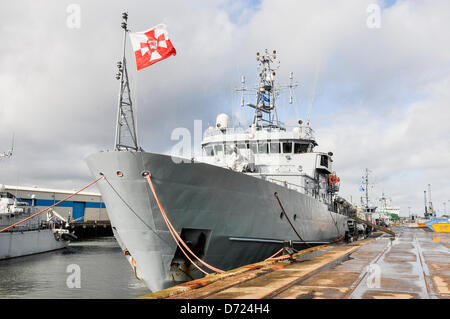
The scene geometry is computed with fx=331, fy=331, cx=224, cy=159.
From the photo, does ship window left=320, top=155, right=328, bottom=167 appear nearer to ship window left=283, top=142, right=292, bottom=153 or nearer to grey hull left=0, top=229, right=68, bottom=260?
ship window left=283, top=142, right=292, bottom=153

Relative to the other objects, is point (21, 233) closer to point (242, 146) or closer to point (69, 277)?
point (69, 277)

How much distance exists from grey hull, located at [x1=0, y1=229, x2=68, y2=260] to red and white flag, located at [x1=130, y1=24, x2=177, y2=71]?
22.9 m

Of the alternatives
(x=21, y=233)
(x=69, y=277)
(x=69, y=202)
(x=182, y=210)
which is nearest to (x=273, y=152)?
(x=182, y=210)

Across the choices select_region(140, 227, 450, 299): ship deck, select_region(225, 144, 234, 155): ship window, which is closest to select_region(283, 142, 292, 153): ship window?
select_region(225, 144, 234, 155): ship window

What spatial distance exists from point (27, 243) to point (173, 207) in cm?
2474

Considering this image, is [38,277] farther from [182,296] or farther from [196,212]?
[182,296]

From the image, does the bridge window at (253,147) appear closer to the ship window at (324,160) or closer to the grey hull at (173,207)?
the ship window at (324,160)

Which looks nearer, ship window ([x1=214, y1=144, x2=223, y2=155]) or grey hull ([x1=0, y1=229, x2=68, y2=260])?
ship window ([x1=214, y1=144, x2=223, y2=155])

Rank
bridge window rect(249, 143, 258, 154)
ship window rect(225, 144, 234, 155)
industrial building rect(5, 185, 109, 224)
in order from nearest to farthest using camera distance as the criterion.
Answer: ship window rect(225, 144, 234, 155) < bridge window rect(249, 143, 258, 154) < industrial building rect(5, 185, 109, 224)

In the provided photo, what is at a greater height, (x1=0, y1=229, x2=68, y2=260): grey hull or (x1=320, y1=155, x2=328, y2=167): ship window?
(x1=320, y1=155, x2=328, y2=167): ship window

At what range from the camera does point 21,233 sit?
27000 millimetres

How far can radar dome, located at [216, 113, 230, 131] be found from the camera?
15859mm
